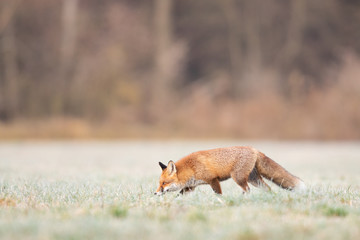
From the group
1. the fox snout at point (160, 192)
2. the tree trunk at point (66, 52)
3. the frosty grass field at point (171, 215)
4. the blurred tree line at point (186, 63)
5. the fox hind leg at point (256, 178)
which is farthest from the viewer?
the tree trunk at point (66, 52)

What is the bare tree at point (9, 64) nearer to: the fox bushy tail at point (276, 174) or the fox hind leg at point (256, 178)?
the fox hind leg at point (256, 178)

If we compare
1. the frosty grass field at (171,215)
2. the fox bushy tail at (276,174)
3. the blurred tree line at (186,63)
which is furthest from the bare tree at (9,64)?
the fox bushy tail at (276,174)

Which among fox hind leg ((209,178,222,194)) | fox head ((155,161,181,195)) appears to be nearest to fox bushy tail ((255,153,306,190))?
fox hind leg ((209,178,222,194))

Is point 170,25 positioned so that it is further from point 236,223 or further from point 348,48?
point 236,223

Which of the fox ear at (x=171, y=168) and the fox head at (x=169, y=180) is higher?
the fox ear at (x=171, y=168)

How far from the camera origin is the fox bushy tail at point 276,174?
6.05 metres

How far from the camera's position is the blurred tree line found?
→ 28969mm

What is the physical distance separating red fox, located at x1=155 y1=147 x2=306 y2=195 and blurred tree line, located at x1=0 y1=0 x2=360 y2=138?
873 inches

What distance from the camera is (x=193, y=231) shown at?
12.0ft

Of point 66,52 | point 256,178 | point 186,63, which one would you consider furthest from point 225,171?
point 186,63

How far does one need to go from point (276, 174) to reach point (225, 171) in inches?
25.5

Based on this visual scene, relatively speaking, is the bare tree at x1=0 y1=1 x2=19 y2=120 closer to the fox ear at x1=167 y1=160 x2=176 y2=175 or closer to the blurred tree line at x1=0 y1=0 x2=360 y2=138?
the blurred tree line at x1=0 y1=0 x2=360 y2=138

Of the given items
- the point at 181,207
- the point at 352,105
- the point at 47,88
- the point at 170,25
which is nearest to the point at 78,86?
the point at 47,88

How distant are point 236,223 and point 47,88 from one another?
2793 cm
